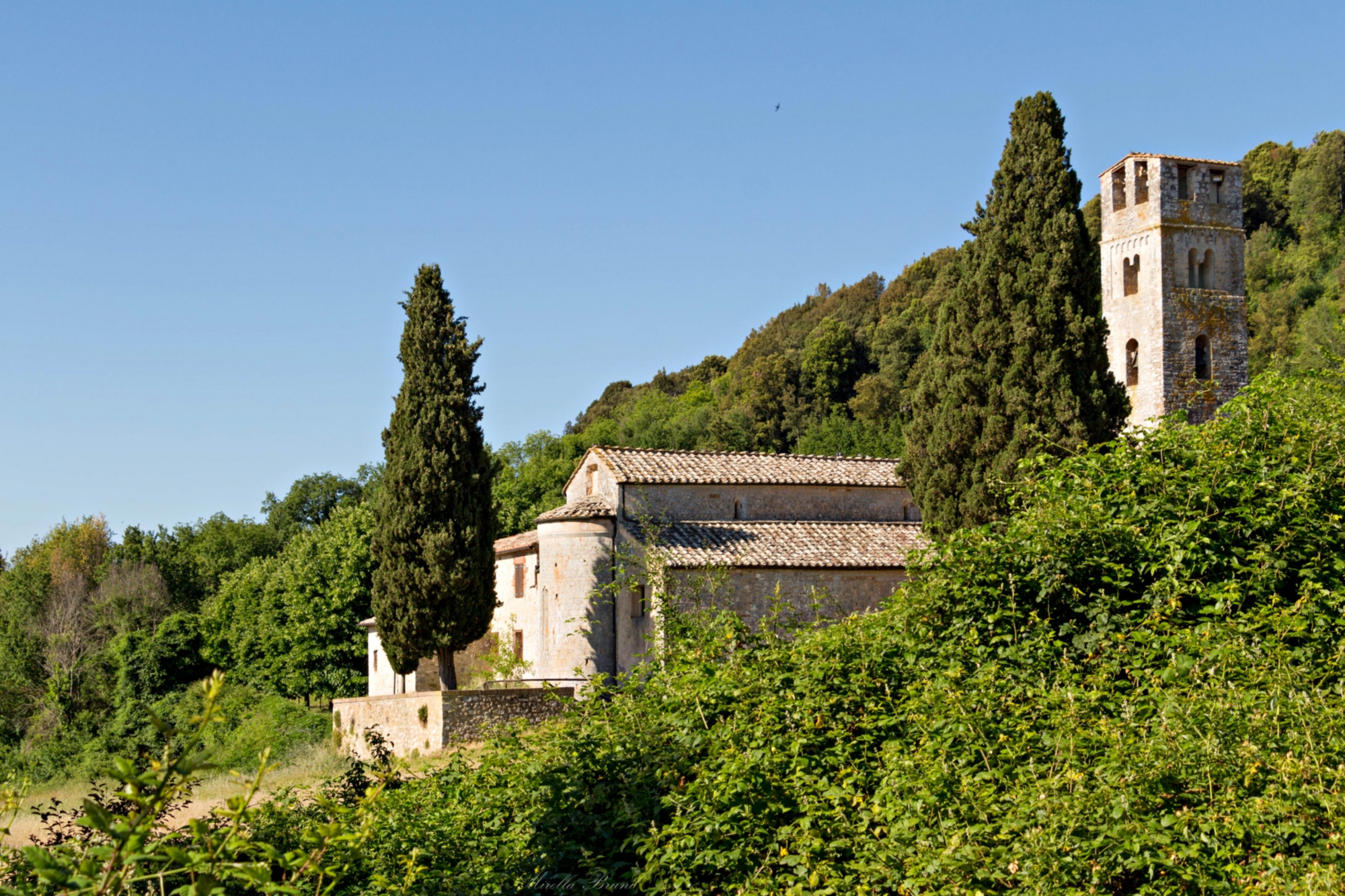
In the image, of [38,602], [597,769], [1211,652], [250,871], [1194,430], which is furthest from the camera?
[38,602]

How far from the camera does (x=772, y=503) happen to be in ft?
88.4

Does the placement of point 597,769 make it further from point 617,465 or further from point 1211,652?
point 617,465

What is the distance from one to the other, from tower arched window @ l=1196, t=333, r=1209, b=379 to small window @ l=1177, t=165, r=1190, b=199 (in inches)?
154

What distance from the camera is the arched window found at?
98.4 ft

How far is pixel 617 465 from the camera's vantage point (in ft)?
85.7

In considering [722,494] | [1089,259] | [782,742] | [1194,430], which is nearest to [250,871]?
[782,742]

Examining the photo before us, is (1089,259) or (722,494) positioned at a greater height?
(1089,259)

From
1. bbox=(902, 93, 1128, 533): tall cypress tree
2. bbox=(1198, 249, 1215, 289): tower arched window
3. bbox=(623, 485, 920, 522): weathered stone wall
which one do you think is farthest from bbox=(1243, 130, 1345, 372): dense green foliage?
bbox=(902, 93, 1128, 533): tall cypress tree

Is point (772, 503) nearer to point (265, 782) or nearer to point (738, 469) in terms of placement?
point (738, 469)

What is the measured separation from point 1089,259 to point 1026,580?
50.4 feet

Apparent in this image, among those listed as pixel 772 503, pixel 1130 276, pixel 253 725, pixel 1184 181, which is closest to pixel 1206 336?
pixel 1130 276

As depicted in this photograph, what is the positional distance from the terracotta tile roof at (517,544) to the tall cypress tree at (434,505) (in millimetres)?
4041

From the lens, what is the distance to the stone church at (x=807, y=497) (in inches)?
969

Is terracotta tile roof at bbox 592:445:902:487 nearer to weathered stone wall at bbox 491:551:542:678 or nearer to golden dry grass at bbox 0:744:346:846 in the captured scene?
weathered stone wall at bbox 491:551:542:678
